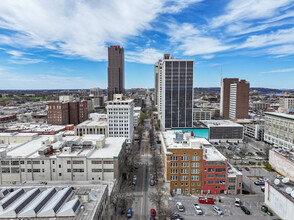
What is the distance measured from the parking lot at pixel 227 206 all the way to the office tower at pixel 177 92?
54035 mm

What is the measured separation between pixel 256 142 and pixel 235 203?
2398 inches

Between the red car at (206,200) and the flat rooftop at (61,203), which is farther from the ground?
the flat rooftop at (61,203)

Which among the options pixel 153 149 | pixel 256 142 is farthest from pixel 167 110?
pixel 256 142

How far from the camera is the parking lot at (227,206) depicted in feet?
122

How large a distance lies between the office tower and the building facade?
33375 millimetres

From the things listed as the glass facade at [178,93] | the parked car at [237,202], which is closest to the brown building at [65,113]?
the glass facade at [178,93]

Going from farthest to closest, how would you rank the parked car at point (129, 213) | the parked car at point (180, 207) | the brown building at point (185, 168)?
the brown building at point (185, 168) → the parked car at point (180, 207) → the parked car at point (129, 213)

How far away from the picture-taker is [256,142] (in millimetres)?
90875

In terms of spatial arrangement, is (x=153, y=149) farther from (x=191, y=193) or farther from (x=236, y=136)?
(x=236, y=136)

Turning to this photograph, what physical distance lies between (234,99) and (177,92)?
60118 mm

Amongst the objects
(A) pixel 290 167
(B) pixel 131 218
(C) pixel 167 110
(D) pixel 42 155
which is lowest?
(B) pixel 131 218

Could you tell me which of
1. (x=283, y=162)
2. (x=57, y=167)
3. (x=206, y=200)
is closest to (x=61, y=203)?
(x=57, y=167)

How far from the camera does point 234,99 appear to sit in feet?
434

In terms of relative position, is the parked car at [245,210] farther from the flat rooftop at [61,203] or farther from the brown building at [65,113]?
the brown building at [65,113]
